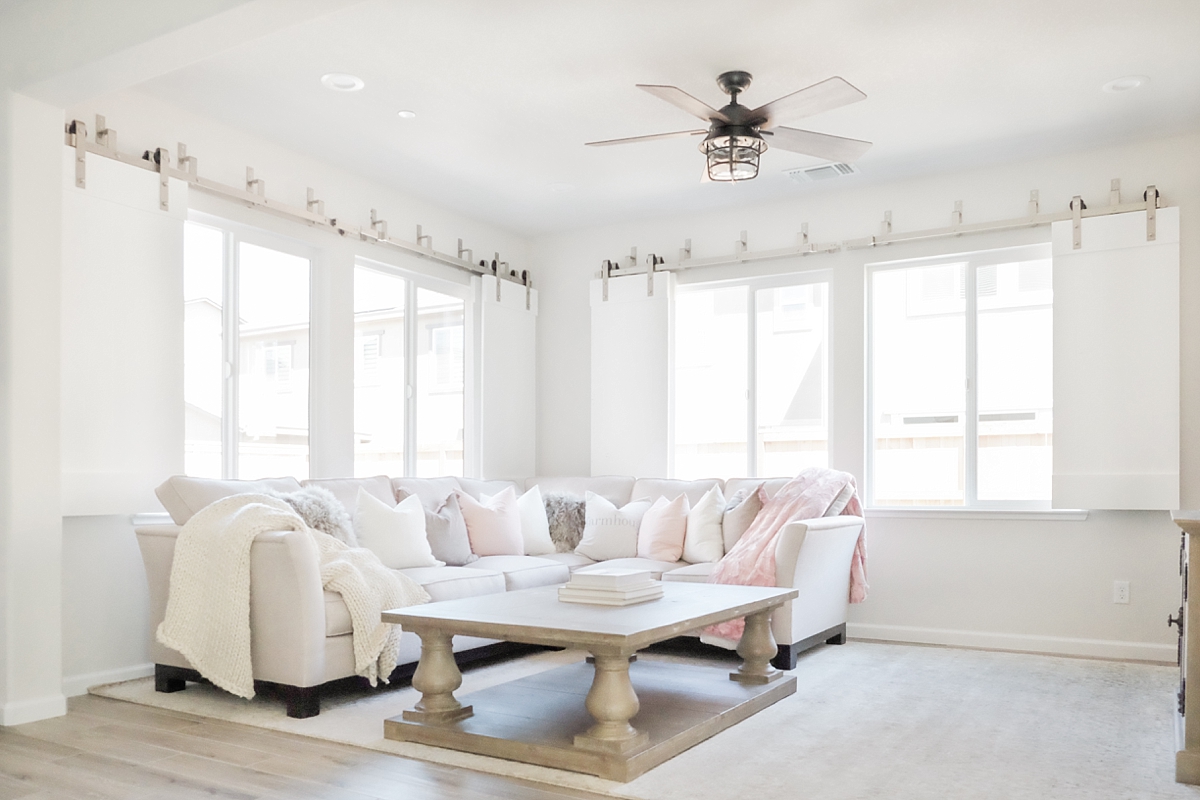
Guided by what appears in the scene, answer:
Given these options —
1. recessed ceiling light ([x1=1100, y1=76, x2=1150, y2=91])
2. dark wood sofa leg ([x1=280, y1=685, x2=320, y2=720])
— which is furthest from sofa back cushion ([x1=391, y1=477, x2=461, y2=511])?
recessed ceiling light ([x1=1100, y1=76, x2=1150, y2=91])

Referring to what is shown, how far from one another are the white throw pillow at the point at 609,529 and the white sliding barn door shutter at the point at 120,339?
2160 mm

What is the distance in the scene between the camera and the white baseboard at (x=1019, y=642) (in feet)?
15.2

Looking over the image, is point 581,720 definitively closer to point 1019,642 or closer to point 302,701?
point 302,701

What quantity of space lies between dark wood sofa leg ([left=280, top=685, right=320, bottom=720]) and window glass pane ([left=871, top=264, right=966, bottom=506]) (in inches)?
130

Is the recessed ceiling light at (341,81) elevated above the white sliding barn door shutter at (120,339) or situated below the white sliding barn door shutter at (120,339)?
above

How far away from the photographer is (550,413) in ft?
21.8

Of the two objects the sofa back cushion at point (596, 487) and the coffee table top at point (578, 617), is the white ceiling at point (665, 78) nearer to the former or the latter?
the sofa back cushion at point (596, 487)

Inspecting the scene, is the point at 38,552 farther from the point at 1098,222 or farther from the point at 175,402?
the point at 1098,222

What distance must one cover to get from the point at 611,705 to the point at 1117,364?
3315mm

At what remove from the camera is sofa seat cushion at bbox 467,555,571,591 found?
451 centimetres

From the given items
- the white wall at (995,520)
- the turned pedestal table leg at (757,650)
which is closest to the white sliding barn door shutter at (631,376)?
the white wall at (995,520)

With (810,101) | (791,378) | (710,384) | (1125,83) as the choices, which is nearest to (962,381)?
(791,378)

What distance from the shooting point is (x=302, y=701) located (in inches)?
134

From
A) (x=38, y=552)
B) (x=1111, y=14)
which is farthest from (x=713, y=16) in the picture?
(x=38, y=552)
